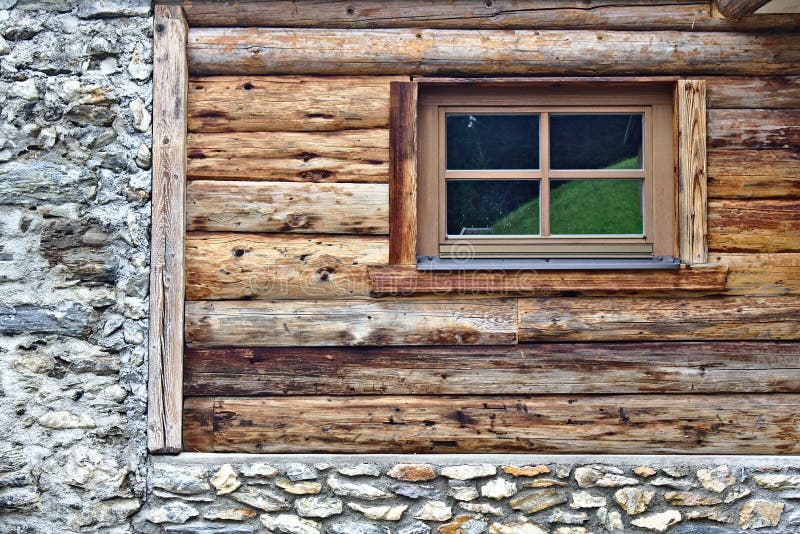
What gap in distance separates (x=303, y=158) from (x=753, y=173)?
7.38ft

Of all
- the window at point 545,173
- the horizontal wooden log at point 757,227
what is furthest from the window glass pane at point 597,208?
the horizontal wooden log at point 757,227

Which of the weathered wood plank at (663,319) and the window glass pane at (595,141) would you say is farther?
the window glass pane at (595,141)

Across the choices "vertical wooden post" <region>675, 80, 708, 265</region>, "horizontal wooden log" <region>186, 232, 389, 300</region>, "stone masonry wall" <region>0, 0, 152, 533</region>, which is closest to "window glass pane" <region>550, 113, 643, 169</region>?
"vertical wooden post" <region>675, 80, 708, 265</region>

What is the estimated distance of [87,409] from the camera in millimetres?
3264

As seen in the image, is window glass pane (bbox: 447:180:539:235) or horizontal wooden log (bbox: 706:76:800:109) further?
window glass pane (bbox: 447:180:539:235)

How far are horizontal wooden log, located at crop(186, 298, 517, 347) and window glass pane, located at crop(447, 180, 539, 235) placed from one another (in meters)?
0.39

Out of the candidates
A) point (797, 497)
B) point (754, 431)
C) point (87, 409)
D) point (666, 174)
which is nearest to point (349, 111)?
point (666, 174)

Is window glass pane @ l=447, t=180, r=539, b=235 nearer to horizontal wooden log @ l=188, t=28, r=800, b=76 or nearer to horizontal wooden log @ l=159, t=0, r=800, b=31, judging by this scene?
horizontal wooden log @ l=188, t=28, r=800, b=76

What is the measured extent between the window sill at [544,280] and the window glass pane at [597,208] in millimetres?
267

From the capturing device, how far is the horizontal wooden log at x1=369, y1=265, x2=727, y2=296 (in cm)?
330

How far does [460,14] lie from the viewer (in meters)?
3.39

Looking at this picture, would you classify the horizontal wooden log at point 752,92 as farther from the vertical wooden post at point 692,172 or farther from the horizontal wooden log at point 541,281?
the horizontal wooden log at point 541,281

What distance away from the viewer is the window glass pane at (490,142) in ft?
11.5

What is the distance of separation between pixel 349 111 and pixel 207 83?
0.73m
